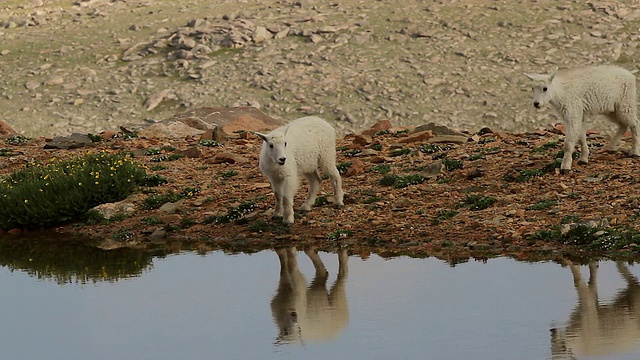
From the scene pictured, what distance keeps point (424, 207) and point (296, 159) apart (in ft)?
7.58

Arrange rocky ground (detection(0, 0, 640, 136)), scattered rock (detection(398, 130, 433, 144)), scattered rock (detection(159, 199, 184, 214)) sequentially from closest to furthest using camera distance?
scattered rock (detection(159, 199, 184, 214)), scattered rock (detection(398, 130, 433, 144)), rocky ground (detection(0, 0, 640, 136))

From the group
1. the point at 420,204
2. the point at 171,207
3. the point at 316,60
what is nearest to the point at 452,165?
the point at 420,204

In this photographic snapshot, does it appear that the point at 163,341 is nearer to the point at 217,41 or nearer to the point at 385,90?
the point at 385,90

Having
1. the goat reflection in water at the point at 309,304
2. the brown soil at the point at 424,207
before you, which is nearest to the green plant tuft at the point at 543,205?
the brown soil at the point at 424,207

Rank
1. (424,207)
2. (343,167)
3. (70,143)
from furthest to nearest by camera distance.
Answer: (70,143)
(343,167)
(424,207)

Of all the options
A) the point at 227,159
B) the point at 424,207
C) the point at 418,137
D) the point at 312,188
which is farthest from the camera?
the point at 418,137

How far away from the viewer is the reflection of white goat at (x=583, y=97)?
18969mm

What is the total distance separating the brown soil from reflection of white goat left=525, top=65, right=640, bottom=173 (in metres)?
0.50

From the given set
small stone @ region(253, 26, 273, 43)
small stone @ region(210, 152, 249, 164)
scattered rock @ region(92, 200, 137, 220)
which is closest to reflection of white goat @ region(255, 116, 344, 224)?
scattered rock @ region(92, 200, 137, 220)

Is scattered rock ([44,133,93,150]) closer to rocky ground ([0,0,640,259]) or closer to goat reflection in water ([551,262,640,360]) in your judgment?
Result: rocky ground ([0,0,640,259])

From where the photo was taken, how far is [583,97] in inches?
762

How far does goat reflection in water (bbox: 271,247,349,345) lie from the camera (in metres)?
12.2

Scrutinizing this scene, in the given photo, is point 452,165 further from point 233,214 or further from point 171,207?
point 171,207

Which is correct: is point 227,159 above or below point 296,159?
above
